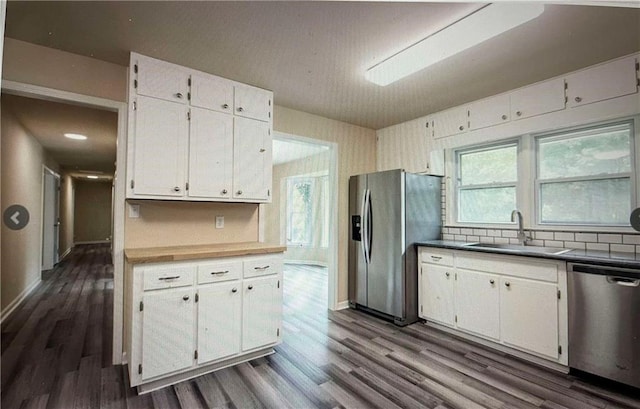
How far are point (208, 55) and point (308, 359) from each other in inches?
98.4

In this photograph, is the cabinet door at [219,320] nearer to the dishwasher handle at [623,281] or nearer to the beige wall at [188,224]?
the beige wall at [188,224]

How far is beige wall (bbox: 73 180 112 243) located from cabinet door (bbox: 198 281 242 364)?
8360 millimetres

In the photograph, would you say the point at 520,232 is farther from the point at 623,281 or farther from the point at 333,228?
the point at 333,228

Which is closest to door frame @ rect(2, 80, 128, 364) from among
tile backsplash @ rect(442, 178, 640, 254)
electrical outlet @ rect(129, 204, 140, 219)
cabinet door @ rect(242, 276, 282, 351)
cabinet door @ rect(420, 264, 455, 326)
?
electrical outlet @ rect(129, 204, 140, 219)

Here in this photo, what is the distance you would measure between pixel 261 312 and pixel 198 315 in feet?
1.62

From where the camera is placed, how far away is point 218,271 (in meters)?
2.27

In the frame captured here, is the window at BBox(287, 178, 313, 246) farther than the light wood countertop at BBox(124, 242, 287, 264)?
Yes

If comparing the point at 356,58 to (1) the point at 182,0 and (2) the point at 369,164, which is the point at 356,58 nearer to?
(1) the point at 182,0

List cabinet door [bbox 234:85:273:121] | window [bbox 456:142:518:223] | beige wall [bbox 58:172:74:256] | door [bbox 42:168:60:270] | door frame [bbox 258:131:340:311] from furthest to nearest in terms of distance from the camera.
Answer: beige wall [bbox 58:172:74:256] < door frame [bbox 258:131:340:311] < door [bbox 42:168:60:270] < window [bbox 456:142:518:223] < cabinet door [bbox 234:85:273:121]

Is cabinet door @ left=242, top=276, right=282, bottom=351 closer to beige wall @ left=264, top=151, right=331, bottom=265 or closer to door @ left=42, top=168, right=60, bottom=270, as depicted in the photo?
door @ left=42, top=168, right=60, bottom=270

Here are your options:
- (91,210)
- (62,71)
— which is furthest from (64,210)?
(62,71)

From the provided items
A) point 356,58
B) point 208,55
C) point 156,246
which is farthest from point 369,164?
point 156,246

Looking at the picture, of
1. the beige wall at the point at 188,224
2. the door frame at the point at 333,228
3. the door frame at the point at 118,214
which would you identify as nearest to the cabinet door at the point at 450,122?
the door frame at the point at 333,228

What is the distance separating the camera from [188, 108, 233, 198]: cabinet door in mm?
2479
